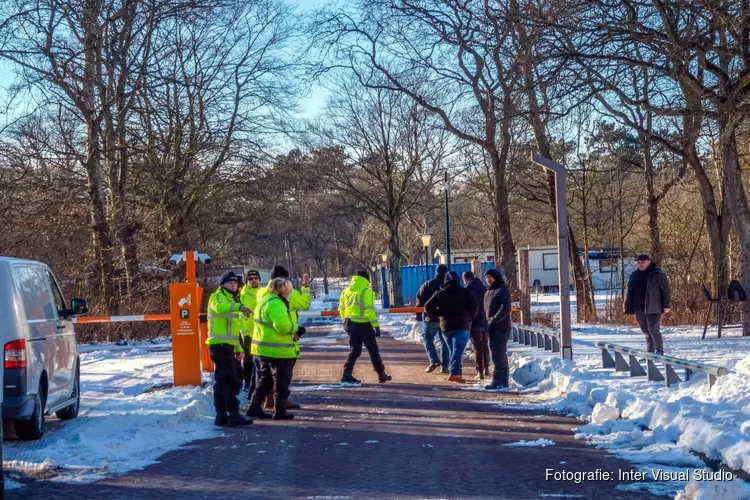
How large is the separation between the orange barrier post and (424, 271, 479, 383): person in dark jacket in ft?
12.9

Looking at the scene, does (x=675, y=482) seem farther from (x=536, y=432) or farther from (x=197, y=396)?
(x=197, y=396)

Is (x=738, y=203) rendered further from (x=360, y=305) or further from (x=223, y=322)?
(x=223, y=322)

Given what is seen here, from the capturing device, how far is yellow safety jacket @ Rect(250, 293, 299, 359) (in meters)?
11.6

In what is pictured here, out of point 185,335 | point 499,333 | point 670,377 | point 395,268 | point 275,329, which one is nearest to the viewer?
point 275,329

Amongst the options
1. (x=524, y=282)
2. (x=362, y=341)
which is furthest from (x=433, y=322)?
(x=524, y=282)

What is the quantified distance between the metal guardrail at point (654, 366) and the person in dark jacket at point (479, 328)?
2.04 meters

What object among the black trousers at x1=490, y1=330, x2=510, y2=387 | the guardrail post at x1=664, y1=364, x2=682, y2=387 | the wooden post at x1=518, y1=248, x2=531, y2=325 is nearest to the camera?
the guardrail post at x1=664, y1=364, x2=682, y2=387

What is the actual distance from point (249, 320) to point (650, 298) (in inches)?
257

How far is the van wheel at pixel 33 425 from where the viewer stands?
32.6ft

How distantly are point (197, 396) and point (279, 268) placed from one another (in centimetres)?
Answer: 216

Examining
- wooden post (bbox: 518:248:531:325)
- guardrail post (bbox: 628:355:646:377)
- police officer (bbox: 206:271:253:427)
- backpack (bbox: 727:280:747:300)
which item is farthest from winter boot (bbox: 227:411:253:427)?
wooden post (bbox: 518:248:531:325)

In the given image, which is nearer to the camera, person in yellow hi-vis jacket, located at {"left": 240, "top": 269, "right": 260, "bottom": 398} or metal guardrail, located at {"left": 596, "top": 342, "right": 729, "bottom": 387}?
metal guardrail, located at {"left": 596, "top": 342, "right": 729, "bottom": 387}

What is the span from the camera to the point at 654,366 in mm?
13297

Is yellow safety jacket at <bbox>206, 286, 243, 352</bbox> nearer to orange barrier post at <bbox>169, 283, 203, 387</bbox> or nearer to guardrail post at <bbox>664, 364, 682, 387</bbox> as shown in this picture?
orange barrier post at <bbox>169, 283, 203, 387</bbox>
